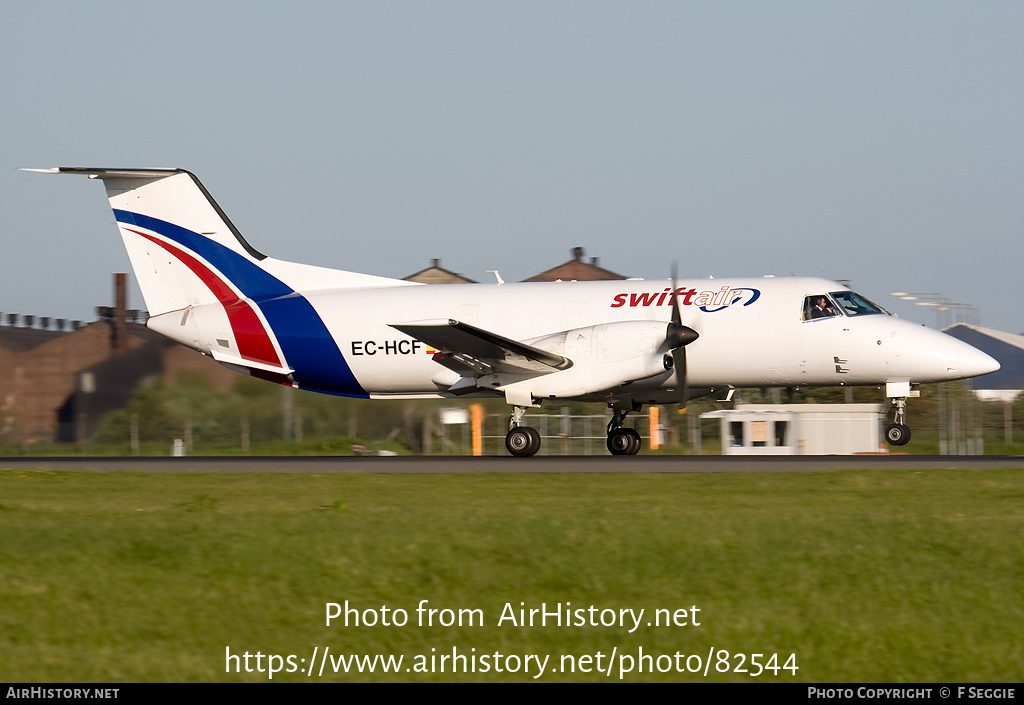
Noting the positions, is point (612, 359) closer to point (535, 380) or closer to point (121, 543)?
point (535, 380)

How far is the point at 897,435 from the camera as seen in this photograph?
20469 millimetres

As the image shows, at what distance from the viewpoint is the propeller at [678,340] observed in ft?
67.3

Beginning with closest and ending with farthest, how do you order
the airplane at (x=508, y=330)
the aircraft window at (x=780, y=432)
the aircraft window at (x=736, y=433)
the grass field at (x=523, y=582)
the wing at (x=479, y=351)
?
the grass field at (x=523, y=582) < the wing at (x=479, y=351) < the airplane at (x=508, y=330) < the aircraft window at (x=780, y=432) < the aircraft window at (x=736, y=433)

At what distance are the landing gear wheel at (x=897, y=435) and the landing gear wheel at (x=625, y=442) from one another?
5259 mm

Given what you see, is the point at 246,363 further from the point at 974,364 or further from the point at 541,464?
the point at 974,364

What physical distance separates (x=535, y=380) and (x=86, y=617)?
14040mm

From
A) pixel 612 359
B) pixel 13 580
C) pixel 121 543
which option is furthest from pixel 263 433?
pixel 13 580

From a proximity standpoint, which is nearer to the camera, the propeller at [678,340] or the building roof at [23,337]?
the propeller at [678,340]

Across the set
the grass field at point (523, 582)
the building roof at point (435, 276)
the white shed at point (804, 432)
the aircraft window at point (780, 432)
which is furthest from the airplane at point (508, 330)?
the building roof at point (435, 276)

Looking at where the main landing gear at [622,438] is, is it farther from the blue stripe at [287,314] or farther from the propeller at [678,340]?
the blue stripe at [287,314]

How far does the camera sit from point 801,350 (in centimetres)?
2102

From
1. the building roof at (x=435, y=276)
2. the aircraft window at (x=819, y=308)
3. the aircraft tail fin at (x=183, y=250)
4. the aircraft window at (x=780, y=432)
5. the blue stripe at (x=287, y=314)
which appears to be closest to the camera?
the aircraft window at (x=819, y=308)

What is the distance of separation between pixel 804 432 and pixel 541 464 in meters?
12.4

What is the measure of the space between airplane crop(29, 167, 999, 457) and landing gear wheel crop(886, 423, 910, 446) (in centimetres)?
3
